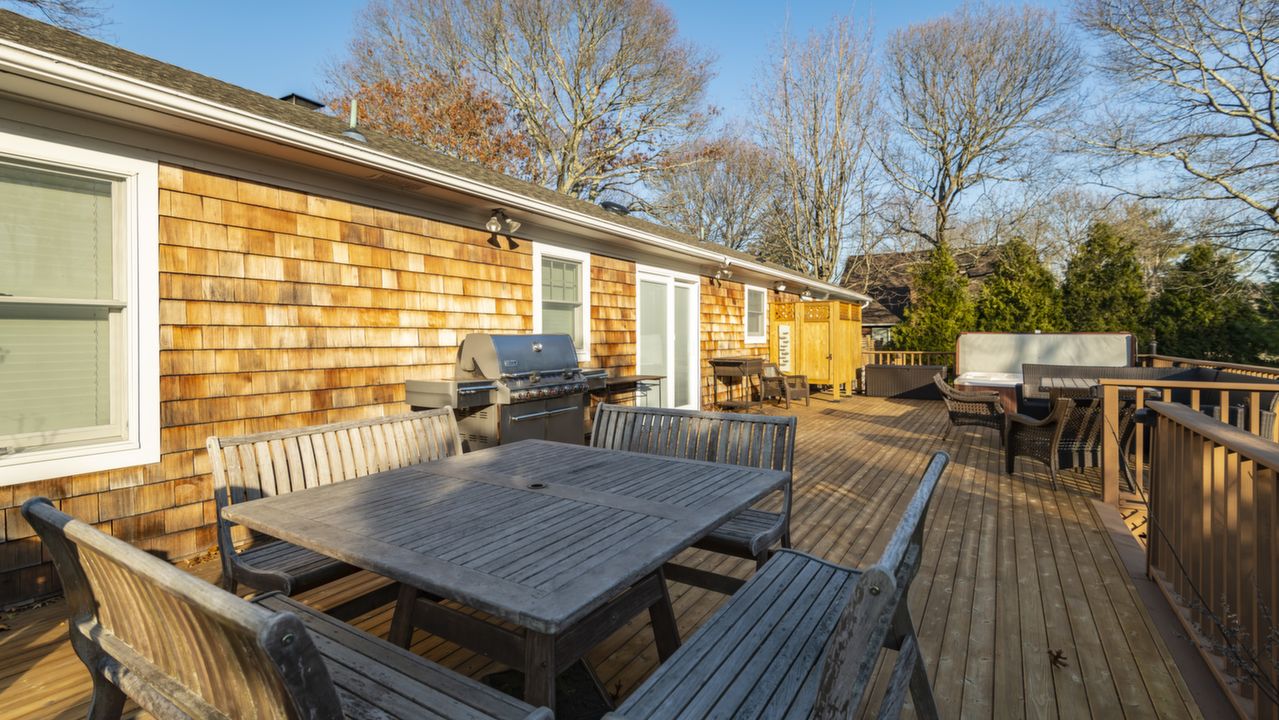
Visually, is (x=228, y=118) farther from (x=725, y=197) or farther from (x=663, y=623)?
(x=725, y=197)

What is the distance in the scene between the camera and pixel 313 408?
12.7 feet

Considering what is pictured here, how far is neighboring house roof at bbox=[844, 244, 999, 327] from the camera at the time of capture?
1773cm

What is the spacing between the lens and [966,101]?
16469 mm

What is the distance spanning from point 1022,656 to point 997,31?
18.8m

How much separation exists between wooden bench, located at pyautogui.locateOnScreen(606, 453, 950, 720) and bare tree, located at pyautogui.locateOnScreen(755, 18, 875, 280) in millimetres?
16144

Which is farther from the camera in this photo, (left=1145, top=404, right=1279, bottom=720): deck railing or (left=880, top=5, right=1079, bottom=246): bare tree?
(left=880, top=5, right=1079, bottom=246): bare tree

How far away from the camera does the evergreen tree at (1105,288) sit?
12.7 m

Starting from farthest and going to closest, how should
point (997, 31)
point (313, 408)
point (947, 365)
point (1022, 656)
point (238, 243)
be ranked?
point (997, 31)
point (947, 365)
point (313, 408)
point (238, 243)
point (1022, 656)

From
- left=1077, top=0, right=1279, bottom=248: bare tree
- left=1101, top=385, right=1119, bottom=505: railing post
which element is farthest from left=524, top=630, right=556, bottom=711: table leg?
left=1077, top=0, right=1279, bottom=248: bare tree

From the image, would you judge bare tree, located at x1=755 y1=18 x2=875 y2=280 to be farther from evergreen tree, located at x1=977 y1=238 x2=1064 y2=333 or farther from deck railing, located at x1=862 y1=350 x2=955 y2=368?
evergreen tree, located at x1=977 y1=238 x2=1064 y2=333

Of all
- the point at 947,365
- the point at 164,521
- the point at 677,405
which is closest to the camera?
the point at 164,521

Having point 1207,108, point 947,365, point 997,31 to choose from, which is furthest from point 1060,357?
point 997,31

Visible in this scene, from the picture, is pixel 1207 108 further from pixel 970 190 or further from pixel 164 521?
pixel 164 521

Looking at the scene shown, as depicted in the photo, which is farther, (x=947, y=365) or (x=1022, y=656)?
(x=947, y=365)
